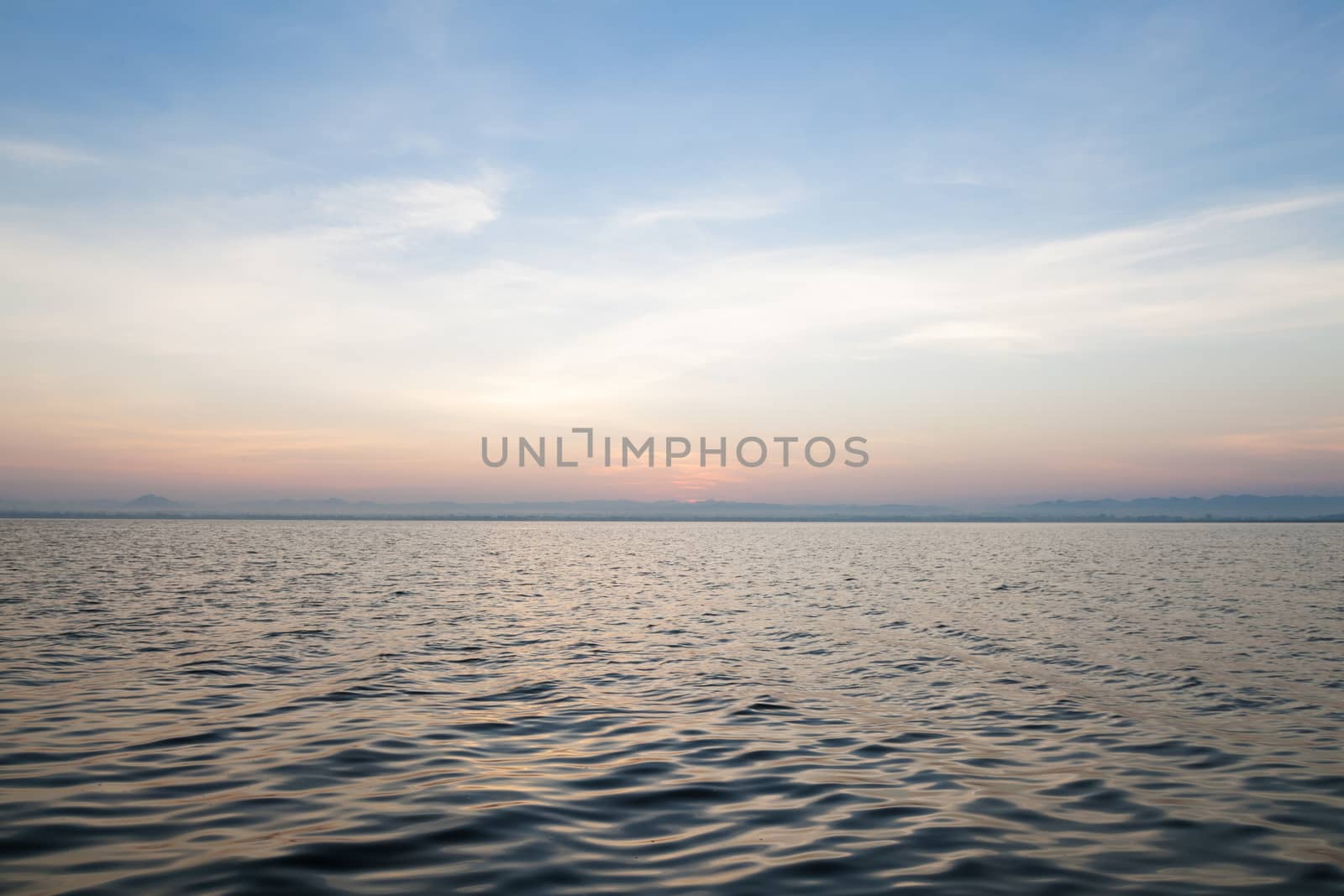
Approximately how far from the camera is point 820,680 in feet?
74.7

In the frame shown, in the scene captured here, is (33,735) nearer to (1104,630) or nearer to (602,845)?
(602,845)

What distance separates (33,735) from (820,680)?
16846 mm

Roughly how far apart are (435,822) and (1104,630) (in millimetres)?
28883

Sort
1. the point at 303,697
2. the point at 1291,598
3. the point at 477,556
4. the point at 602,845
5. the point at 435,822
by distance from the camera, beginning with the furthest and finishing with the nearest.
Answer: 1. the point at 477,556
2. the point at 1291,598
3. the point at 303,697
4. the point at 435,822
5. the point at 602,845

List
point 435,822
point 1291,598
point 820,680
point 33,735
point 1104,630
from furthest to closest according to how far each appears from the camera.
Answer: point 1291,598, point 1104,630, point 820,680, point 33,735, point 435,822

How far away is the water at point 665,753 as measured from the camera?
31.5ft

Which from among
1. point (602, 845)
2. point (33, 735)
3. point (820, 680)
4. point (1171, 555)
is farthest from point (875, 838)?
point (1171, 555)

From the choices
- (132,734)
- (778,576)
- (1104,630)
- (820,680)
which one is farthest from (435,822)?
(778,576)

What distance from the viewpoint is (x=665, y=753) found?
1495 cm

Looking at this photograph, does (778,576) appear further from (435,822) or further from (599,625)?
(435,822)

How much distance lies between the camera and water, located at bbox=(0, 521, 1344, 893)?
31.5ft

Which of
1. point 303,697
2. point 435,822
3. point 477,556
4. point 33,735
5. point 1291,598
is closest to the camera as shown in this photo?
point 435,822

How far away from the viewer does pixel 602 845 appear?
10.2 m

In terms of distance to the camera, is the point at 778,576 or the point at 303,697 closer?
the point at 303,697
